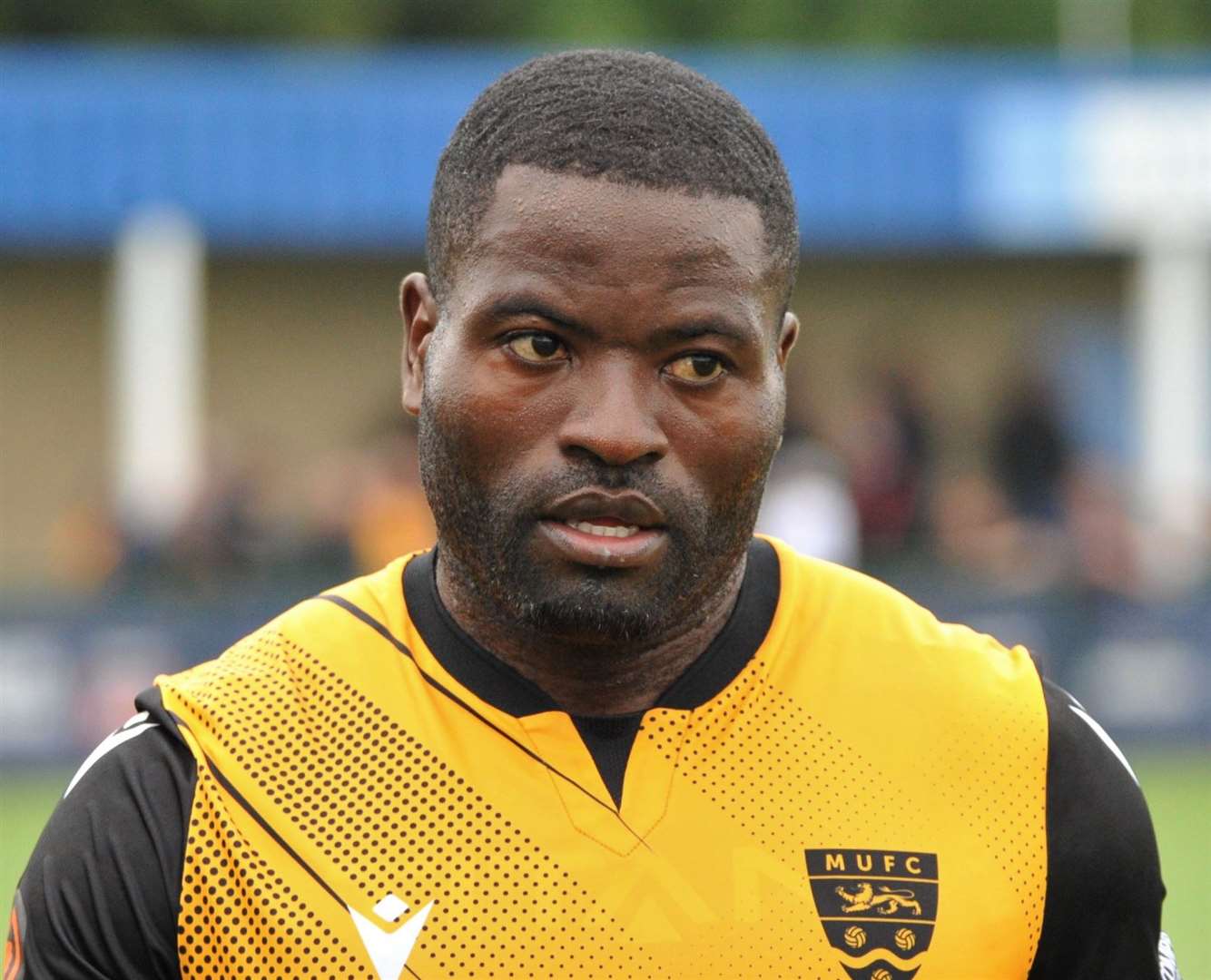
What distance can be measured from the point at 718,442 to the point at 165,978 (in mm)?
919

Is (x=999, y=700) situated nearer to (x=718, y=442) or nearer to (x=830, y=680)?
(x=830, y=680)

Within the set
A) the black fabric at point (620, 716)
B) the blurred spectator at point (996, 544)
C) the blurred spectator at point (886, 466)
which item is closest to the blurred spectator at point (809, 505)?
the blurred spectator at point (886, 466)

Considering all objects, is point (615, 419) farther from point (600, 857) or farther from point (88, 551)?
point (88, 551)

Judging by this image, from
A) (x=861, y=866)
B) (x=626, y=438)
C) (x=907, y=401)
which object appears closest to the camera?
(x=626, y=438)

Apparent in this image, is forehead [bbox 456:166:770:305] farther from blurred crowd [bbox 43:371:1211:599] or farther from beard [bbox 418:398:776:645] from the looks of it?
blurred crowd [bbox 43:371:1211:599]

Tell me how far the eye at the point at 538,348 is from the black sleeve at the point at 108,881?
0.67 m

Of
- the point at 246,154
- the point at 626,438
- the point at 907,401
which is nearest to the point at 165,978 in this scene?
the point at 626,438

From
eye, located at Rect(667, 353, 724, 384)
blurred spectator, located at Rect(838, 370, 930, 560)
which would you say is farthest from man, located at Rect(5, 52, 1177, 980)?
blurred spectator, located at Rect(838, 370, 930, 560)

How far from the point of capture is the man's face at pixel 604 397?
2.63 meters

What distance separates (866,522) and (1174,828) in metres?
3.32

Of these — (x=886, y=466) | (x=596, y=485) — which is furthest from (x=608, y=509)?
(x=886, y=466)

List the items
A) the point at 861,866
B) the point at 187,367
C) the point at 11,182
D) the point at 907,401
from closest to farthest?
1. the point at 861,866
2. the point at 907,401
3. the point at 11,182
4. the point at 187,367

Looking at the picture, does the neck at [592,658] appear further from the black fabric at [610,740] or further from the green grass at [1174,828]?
the green grass at [1174,828]

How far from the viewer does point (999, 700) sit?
116 inches
